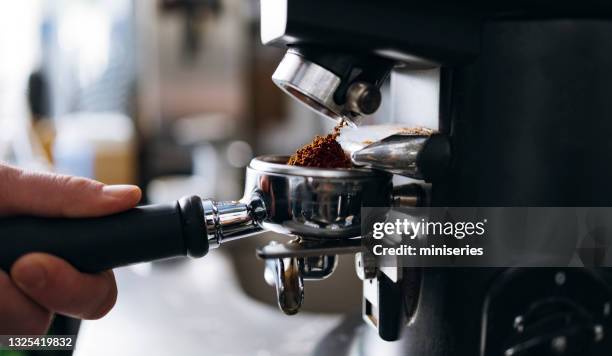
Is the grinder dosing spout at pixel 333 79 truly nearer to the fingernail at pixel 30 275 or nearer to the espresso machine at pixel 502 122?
the espresso machine at pixel 502 122

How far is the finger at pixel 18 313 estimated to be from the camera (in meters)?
0.32

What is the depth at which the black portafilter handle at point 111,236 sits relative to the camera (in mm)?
324

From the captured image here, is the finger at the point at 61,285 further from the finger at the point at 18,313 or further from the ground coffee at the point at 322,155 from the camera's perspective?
the ground coffee at the point at 322,155

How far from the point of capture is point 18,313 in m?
0.33

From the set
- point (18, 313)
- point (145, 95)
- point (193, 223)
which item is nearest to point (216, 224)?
point (193, 223)

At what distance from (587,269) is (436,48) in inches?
6.4

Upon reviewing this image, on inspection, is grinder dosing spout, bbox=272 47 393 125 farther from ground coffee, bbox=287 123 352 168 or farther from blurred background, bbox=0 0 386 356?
blurred background, bbox=0 0 386 356

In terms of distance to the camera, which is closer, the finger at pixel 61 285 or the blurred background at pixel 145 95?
the finger at pixel 61 285

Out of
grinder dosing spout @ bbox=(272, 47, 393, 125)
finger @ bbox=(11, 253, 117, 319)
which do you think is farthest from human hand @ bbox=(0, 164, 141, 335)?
grinder dosing spout @ bbox=(272, 47, 393, 125)

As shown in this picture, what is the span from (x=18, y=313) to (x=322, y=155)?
197 mm

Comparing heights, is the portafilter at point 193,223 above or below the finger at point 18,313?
above

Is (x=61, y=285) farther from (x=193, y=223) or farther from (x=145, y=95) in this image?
(x=145, y=95)

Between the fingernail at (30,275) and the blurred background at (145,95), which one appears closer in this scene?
the fingernail at (30,275)

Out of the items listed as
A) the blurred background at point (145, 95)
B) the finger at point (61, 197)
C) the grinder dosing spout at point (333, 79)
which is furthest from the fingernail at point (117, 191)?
the blurred background at point (145, 95)
